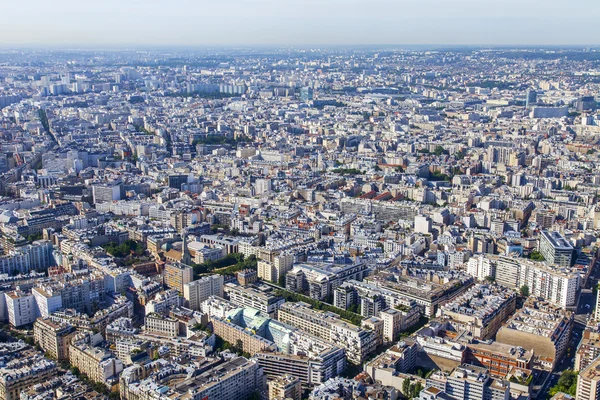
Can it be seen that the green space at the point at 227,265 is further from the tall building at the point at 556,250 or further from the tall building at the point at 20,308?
the tall building at the point at 556,250

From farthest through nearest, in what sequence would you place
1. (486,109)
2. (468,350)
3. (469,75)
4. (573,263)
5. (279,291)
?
(469,75) → (486,109) → (573,263) → (279,291) → (468,350)

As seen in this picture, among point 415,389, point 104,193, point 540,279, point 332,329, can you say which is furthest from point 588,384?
point 104,193

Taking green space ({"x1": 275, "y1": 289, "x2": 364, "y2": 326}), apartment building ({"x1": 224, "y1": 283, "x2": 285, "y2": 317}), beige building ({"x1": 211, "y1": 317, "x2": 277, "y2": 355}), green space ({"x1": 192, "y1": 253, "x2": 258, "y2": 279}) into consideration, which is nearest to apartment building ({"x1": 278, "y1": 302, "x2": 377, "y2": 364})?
apartment building ({"x1": 224, "y1": 283, "x2": 285, "y2": 317})

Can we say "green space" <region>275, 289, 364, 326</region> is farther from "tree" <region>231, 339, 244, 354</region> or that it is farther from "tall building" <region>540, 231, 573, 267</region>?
"tall building" <region>540, 231, 573, 267</region>

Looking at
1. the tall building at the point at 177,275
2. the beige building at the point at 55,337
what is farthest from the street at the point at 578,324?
the beige building at the point at 55,337

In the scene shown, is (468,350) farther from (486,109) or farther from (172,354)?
(486,109)

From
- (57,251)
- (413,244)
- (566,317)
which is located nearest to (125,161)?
(57,251)
